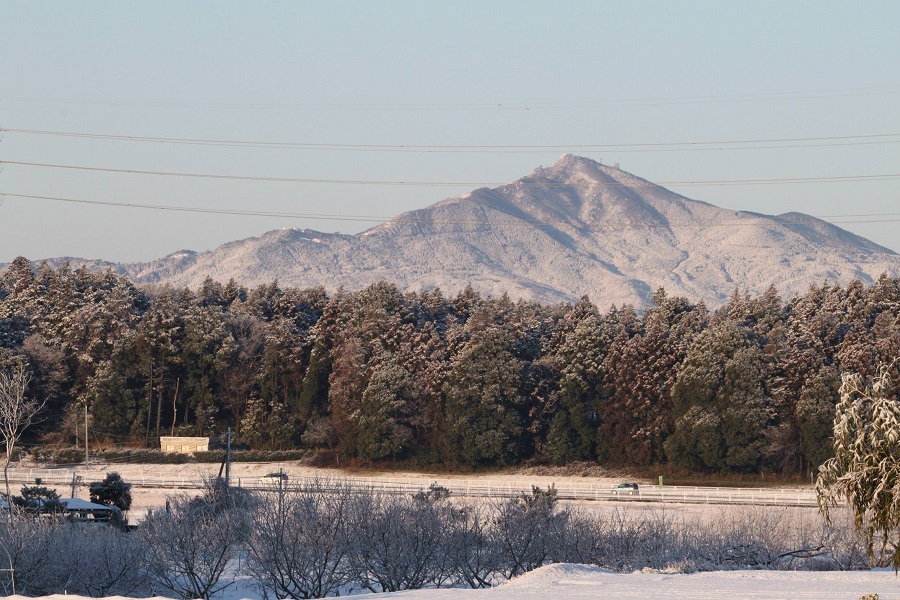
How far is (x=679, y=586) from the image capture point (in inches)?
1208

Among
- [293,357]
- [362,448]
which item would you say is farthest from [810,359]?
[293,357]

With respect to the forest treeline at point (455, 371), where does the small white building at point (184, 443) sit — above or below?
below

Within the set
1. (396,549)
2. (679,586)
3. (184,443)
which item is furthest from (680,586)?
(184,443)

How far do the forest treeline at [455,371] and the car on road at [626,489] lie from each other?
4524mm

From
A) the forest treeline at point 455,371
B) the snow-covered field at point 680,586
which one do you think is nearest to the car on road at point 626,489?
the forest treeline at point 455,371

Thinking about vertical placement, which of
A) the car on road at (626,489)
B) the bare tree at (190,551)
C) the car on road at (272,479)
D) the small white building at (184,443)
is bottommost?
the bare tree at (190,551)

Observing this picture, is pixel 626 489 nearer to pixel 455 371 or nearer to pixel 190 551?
pixel 455 371

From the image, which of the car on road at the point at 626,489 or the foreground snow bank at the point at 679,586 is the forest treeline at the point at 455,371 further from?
the foreground snow bank at the point at 679,586

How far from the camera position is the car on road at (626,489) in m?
64.8

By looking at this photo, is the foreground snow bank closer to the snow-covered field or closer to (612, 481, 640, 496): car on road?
the snow-covered field

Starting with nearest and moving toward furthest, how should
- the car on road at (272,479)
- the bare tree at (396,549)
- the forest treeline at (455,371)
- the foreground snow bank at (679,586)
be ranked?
the foreground snow bank at (679,586)
the bare tree at (396,549)
the car on road at (272,479)
the forest treeline at (455,371)

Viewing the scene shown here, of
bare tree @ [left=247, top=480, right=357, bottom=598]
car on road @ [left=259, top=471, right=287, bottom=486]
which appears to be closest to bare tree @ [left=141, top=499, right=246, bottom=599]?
bare tree @ [left=247, top=480, right=357, bottom=598]

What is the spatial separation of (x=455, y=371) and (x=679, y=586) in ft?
150

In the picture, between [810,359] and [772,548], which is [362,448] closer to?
[810,359]
